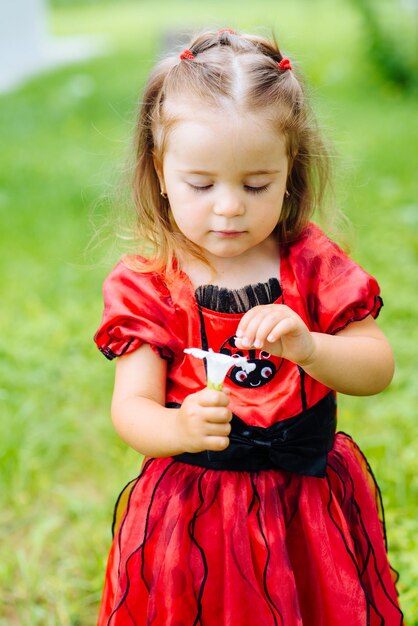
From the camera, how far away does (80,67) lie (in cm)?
1175

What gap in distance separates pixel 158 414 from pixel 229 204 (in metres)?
0.40

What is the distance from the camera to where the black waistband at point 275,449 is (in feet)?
5.48

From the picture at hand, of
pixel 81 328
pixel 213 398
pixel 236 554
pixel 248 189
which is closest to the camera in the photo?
pixel 213 398

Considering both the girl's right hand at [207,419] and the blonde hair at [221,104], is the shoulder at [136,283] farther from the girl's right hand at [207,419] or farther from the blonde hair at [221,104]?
the girl's right hand at [207,419]

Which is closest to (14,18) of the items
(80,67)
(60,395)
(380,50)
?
(80,67)

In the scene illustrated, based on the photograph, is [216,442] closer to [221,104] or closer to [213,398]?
[213,398]

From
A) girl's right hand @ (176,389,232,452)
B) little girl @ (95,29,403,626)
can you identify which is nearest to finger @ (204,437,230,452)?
girl's right hand @ (176,389,232,452)

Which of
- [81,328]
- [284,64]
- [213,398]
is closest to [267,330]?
[213,398]

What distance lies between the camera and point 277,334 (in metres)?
1.48

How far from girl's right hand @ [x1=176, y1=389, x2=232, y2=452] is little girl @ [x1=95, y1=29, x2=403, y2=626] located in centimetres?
8

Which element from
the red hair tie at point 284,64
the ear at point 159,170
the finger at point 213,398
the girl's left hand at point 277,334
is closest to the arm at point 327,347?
the girl's left hand at point 277,334

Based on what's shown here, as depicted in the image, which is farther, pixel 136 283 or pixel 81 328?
pixel 81 328

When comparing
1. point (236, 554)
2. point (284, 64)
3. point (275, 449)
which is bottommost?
point (236, 554)

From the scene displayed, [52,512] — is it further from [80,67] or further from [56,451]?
[80,67]
